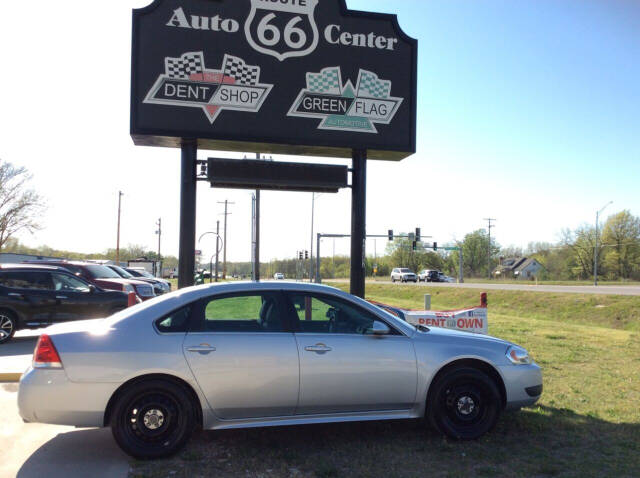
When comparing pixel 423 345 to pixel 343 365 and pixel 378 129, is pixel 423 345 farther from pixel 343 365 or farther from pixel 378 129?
pixel 378 129

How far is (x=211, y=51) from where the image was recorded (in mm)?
8977

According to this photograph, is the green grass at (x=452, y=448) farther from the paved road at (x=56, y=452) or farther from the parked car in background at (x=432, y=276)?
the parked car in background at (x=432, y=276)

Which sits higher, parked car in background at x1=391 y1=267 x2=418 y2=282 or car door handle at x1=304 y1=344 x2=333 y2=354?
car door handle at x1=304 y1=344 x2=333 y2=354

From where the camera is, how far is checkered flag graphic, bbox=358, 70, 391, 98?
31.4 feet

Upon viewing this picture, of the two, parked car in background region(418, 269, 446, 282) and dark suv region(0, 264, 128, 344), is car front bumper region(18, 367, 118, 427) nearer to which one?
dark suv region(0, 264, 128, 344)

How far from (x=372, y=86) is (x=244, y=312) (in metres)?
6.00

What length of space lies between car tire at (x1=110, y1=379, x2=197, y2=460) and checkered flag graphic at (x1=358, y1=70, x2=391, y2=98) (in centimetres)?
682

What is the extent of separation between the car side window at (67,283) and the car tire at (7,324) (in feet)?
3.31

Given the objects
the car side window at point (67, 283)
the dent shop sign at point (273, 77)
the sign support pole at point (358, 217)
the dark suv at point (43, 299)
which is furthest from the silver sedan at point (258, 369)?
the car side window at point (67, 283)

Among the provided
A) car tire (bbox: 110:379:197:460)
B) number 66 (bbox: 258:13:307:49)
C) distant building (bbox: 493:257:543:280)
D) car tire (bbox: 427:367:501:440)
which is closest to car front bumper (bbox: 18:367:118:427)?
car tire (bbox: 110:379:197:460)

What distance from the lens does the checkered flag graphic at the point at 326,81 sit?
30.9 feet

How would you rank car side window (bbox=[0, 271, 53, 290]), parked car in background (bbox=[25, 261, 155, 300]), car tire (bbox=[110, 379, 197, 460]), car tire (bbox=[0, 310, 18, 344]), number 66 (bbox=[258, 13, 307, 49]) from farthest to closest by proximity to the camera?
parked car in background (bbox=[25, 261, 155, 300]) < car side window (bbox=[0, 271, 53, 290]) < car tire (bbox=[0, 310, 18, 344]) < number 66 (bbox=[258, 13, 307, 49]) < car tire (bbox=[110, 379, 197, 460])

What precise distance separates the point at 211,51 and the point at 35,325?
6.92 metres

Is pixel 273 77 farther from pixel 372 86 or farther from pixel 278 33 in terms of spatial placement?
pixel 372 86
